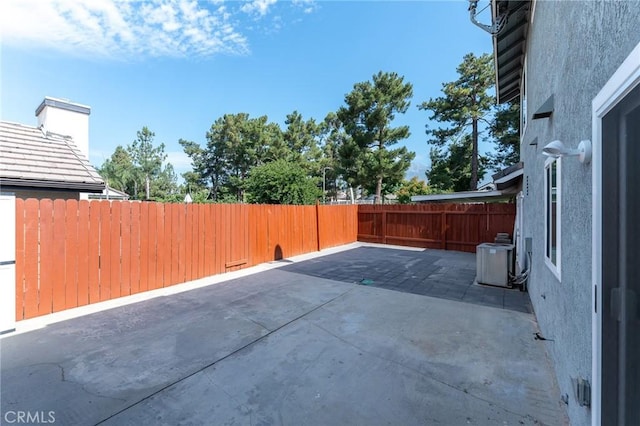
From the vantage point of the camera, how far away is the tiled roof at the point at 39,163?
219 inches

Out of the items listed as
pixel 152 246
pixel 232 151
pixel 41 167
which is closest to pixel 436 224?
pixel 152 246

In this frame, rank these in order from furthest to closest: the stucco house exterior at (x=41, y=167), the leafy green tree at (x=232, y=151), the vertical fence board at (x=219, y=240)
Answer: the leafy green tree at (x=232, y=151) < the vertical fence board at (x=219, y=240) < the stucco house exterior at (x=41, y=167)

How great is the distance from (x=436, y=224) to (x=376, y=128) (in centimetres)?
933

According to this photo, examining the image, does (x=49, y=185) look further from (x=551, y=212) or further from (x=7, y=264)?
(x=551, y=212)

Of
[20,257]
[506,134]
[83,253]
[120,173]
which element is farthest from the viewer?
[120,173]

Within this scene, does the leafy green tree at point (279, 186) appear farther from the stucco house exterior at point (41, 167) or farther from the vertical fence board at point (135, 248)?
the vertical fence board at point (135, 248)

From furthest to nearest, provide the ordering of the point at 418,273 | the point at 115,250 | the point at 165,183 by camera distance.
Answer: the point at 165,183
the point at 418,273
the point at 115,250

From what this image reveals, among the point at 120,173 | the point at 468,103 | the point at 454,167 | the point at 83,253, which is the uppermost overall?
the point at 468,103

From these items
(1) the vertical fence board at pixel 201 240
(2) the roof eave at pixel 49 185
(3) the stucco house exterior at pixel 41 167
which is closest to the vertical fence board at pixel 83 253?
(3) the stucco house exterior at pixel 41 167

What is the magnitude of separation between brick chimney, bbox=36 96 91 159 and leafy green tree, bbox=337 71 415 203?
14297 millimetres

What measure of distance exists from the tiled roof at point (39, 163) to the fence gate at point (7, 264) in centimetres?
210

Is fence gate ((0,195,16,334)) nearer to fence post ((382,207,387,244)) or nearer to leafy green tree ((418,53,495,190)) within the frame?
fence post ((382,207,387,244))
